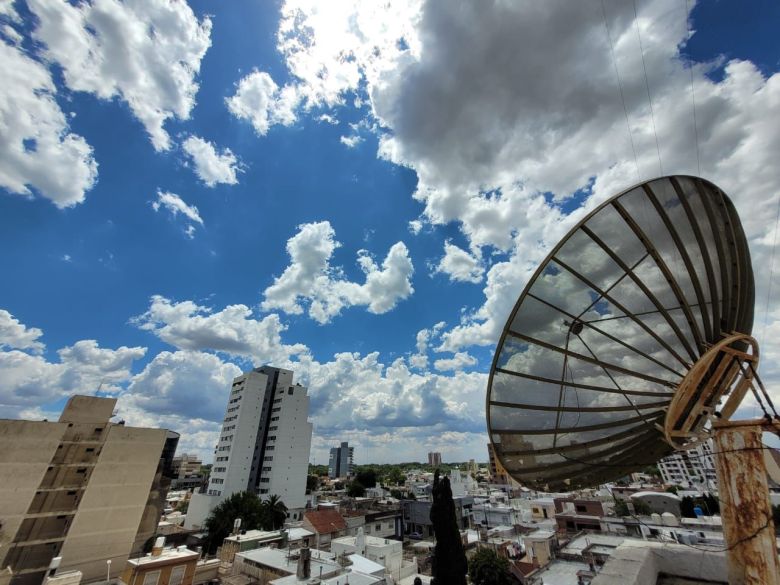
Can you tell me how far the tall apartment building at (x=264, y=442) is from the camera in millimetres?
59281

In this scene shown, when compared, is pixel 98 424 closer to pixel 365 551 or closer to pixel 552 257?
pixel 365 551

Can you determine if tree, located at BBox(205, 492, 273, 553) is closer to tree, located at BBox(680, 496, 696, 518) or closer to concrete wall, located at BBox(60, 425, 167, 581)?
concrete wall, located at BBox(60, 425, 167, 581)

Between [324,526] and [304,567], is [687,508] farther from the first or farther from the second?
[304,567]

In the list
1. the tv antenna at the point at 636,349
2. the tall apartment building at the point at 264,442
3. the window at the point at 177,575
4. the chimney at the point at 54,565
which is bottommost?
the window at the point at 177,575

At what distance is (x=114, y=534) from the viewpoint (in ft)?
95.3

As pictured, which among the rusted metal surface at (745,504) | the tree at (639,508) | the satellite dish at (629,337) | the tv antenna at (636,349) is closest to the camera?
the rusted metal surface at (745,504)

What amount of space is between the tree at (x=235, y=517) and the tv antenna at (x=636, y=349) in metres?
44.3

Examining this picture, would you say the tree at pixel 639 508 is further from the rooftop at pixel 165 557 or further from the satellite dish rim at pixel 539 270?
the satellite dish rim at pixel 539 270

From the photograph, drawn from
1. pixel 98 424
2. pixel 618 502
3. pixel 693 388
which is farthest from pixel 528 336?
pixel 618 502

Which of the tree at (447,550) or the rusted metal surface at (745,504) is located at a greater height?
the rusted metal surface at (745,504)

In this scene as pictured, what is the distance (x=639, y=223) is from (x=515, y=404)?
150 inches

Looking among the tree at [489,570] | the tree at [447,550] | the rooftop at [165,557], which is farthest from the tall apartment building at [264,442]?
the tree at [447,550]

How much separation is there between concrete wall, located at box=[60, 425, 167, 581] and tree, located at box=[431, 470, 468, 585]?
25.5m

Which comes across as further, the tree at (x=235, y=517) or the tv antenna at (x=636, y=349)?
the tree at (x=235, y=517)
